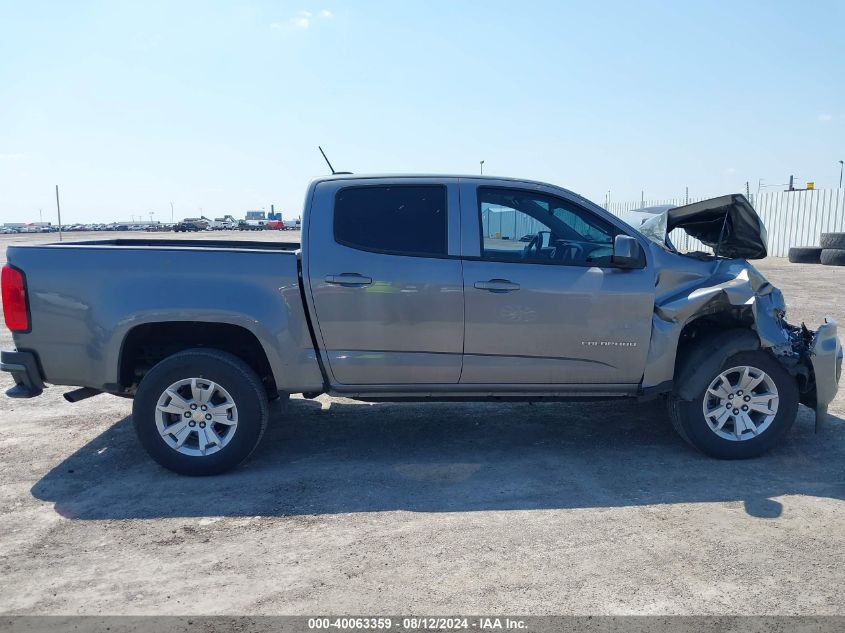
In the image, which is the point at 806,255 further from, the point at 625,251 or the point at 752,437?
the point at 625,251

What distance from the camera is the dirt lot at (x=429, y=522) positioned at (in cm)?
323

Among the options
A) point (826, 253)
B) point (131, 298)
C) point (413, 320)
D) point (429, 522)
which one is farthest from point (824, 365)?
point (826, 253)

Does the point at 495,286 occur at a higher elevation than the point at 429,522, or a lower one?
A: higher

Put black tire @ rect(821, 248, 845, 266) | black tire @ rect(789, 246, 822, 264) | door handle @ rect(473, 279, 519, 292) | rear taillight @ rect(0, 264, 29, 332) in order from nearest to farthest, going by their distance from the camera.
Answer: rear taillight @ rect(0, 264, 29, 332) < door handle @ rect(473, 279, 519, 292) < black tire @ rect(821, 248, 845, 266) < black tire @ rect(789, 246, 822, 264)

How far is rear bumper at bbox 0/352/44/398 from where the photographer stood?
4680 mm

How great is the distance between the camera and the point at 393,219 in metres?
4.90

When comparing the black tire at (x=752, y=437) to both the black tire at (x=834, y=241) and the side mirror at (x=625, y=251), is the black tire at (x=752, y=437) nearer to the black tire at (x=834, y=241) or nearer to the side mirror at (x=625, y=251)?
the side mirror at (x=625, y=251)

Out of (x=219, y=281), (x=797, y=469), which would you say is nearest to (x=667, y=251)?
(x=797, y=469)

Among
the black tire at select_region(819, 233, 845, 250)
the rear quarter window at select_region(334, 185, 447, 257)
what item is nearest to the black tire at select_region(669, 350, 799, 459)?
the rear quarter window at select_region(334, 185, 447, 257)

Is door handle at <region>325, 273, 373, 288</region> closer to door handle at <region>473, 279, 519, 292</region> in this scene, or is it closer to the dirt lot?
door handle at <region>473, 279, 519, 292</region>

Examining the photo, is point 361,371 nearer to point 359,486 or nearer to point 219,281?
point 359,486

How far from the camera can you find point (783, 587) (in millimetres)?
3264

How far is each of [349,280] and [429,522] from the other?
1681 mm

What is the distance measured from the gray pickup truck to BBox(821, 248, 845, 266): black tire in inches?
724
